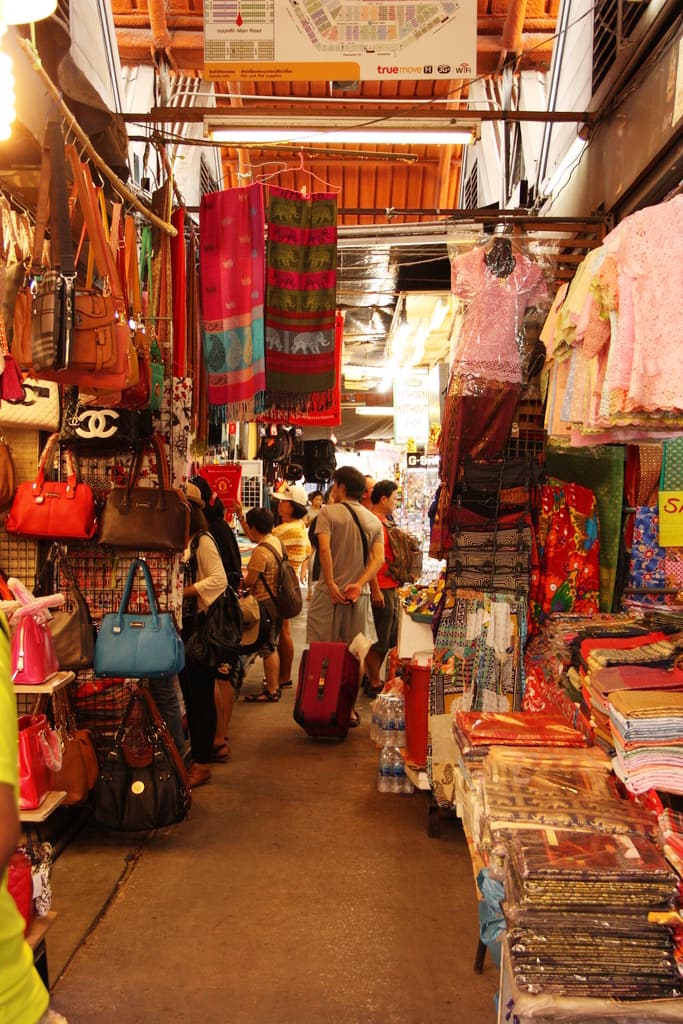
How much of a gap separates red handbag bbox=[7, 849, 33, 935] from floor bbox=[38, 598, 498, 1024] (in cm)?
55

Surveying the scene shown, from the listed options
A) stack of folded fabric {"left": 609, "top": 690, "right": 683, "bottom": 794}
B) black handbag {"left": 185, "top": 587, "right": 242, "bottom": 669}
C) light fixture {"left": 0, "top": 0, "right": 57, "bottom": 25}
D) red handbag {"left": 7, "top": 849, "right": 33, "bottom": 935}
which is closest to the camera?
light fixture {"left": 0, "top": 0, "right": 57, "bottom": 25}

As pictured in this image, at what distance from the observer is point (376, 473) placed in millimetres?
14484

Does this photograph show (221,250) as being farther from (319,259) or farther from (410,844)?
(410,844)

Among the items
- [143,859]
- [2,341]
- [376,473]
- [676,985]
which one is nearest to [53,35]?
[2,341]

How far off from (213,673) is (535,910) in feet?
11.3

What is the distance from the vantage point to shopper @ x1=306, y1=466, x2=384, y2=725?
20.9 feet

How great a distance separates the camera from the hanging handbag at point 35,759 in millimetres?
3098

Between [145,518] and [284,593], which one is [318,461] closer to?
[284,593]

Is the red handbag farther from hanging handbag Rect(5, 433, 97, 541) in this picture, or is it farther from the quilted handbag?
the quilted handbag

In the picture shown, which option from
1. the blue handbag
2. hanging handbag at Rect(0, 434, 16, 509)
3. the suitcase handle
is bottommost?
the suitcase handle

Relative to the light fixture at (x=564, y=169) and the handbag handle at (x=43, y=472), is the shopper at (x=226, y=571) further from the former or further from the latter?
the light fixture at (x=564, y=169)

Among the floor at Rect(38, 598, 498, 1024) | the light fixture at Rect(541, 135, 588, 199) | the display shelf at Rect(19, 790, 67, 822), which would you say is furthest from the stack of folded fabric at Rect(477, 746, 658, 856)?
the light fixture at Rect(541, 135, 588, 199)

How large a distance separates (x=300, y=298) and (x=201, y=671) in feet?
7.62

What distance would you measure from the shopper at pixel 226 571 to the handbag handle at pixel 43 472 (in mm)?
1038
